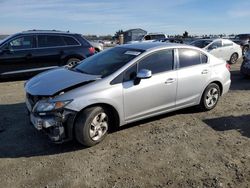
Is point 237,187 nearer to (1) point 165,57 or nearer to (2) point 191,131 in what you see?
(2) point 191,131

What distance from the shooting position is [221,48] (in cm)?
1578

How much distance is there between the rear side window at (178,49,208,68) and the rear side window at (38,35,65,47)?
19.7 ft

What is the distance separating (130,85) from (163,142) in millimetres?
1089

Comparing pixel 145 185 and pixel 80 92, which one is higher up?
pixel 80 92

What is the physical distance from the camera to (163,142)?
5.19m

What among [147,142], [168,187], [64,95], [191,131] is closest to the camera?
[168,187]

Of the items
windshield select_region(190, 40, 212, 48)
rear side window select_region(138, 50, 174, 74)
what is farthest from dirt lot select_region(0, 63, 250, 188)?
windshield select_region(190, 40, 212, 48)

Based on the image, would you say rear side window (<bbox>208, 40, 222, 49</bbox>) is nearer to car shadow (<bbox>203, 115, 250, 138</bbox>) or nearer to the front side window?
the front side window

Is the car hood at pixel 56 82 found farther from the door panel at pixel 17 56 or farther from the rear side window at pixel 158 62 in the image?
the door panel at pixel 17 56

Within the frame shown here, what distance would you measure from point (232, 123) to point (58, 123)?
3400mm

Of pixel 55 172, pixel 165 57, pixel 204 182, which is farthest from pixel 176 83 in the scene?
Result: pixel 55 172

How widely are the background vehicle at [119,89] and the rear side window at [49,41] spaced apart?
514cm

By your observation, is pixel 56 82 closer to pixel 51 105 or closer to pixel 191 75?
pixel 51 105

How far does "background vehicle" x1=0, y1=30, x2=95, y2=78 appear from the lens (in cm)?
1038
